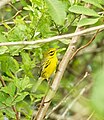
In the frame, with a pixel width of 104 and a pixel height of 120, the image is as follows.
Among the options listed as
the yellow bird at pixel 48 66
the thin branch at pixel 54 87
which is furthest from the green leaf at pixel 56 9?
the yellow bird at pixel 48 66

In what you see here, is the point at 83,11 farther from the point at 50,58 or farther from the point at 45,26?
the point at 50,58

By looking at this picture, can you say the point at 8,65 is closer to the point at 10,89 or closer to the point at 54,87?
the point at 10,89

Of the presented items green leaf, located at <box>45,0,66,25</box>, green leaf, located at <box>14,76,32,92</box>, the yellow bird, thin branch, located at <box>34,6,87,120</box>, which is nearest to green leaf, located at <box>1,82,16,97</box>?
green leaf, located at <box>14,76,32,92</box>

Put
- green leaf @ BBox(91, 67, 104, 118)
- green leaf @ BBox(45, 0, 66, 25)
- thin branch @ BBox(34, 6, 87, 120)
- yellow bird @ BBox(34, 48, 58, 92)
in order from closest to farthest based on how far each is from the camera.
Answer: green leaf @ BBox(91, 67, 104, 118)
green leaf @ BBox(45, 0, 66, 25)
thin branch @ BBox(34, 6, 87, 120)
yellow bird @ BBox(34, 48, 58, 92)

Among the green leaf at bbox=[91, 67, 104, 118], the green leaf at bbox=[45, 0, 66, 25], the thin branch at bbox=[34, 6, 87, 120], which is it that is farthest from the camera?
the thin branch at bbox=[34, 6, 87, 120]

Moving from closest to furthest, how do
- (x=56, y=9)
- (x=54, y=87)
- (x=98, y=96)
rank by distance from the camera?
1. (x=98, y=96)
2. (x=56, y=9)
3. (x=54, y=87)

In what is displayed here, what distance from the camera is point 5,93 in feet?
5.01

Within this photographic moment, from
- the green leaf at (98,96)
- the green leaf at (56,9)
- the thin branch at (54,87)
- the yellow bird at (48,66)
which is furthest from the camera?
the yellow bird at (48,66)

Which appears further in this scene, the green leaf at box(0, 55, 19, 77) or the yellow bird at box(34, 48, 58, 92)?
the yellow bird at box(34, 48, 58, 92)

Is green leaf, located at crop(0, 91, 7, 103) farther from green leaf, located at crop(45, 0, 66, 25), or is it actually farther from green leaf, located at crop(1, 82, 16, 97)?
green leaf, located at crop(45, 0, 66, 25)

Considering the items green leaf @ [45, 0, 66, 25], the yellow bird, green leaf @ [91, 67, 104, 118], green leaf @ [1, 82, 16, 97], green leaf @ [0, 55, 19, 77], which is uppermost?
green leaf @ [91, 67, 104, 118]

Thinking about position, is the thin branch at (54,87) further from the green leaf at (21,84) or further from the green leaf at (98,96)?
the green leaf at (98,96)

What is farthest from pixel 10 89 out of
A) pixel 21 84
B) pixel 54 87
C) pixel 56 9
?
pixel 56 9

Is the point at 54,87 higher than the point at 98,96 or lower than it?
lower
